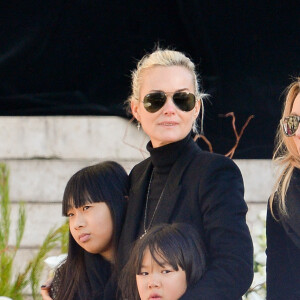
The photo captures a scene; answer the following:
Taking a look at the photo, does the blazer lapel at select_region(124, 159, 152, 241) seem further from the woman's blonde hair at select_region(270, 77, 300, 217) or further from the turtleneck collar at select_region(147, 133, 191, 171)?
the woman's blonde hair at select_region(270, 77, 300, 217)

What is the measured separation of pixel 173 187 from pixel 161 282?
0.99 feet

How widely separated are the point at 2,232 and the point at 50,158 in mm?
693

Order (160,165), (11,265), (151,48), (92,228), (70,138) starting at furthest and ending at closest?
(70,138) < (151,48) < (11,265) < (92,228) < (160,165)

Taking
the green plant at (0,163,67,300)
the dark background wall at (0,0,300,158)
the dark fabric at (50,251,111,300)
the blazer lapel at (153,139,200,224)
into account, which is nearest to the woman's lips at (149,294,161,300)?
the blazer lapel at (153,139,200,224)

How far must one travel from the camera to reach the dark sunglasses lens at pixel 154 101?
3.28 meters

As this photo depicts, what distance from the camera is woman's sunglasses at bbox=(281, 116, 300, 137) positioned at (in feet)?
10.5

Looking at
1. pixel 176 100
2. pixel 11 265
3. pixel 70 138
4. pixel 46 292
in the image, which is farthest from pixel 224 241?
pixel 70 138

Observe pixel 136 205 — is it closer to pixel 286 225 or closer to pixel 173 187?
pixel 173 187

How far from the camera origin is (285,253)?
3297 millimetres

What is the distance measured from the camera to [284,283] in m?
Answer: 3.28

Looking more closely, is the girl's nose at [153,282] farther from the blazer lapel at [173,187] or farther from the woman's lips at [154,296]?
the blazer lapel at [173,187]

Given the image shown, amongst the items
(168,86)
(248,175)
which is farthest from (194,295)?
(248,175)

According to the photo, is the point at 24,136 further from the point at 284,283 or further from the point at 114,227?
the point at 284,283

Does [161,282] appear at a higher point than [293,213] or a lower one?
lower
